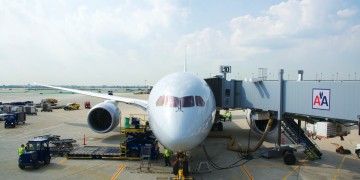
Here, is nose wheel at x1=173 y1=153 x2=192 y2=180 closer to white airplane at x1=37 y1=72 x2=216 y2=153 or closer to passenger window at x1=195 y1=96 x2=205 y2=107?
white airplane at x1=37 y1=72 x2=216 y2=153

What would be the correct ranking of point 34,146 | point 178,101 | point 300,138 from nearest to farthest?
point 178,101
point 34,146
point 300,138

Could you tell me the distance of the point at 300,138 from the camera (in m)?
18.2

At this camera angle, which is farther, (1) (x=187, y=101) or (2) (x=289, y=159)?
(2) (x=289, y=159)

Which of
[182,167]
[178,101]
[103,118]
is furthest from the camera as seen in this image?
[103,118]

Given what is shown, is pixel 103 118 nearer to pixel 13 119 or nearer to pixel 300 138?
pixel 13 119

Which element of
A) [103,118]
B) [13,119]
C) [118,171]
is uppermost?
[103,118]

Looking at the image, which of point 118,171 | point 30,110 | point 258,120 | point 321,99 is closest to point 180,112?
point 118,171

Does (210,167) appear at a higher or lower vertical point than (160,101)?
lower

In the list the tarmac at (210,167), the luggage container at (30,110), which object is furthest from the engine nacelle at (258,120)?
the luggage container at (30,110)

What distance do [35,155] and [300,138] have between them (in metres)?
15.7

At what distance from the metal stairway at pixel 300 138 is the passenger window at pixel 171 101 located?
9.69 m

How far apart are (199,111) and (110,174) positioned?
228 inches

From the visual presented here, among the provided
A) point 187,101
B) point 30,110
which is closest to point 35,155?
point 187,101

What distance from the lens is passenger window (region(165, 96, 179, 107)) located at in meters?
12.0
